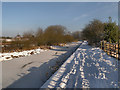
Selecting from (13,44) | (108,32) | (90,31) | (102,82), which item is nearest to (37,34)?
(13,44)

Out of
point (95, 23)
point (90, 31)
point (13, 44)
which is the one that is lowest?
point (13, 44)

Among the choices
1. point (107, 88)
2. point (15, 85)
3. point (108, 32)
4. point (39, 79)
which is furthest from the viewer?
point (108, 32)

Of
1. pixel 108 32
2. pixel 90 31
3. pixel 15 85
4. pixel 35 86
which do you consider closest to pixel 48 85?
pixel 35 86

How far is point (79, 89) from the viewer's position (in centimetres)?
274

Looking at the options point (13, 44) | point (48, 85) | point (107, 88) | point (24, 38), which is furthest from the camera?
point (24, 38)

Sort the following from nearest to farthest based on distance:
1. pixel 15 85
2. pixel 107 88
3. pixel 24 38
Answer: pixel 107 88, pixel 15 85, pixel 24 38

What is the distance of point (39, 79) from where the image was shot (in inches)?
148

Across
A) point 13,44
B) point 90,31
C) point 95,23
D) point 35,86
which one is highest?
point 95,23

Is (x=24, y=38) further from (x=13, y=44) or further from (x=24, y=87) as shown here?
(x=24, y=87)

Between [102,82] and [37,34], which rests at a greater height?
[37,34]

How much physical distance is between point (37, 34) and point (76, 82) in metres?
15.3

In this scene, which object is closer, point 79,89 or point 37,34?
point 79,89

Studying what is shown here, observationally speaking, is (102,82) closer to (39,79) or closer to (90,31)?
(39,79)

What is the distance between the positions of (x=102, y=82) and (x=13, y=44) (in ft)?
42.5
